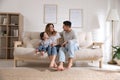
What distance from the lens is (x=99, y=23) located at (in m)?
5.74

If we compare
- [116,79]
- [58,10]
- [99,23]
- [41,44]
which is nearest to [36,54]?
[41,44]

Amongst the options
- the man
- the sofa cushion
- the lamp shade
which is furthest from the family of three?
the lamp shade

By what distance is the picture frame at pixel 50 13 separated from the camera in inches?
223

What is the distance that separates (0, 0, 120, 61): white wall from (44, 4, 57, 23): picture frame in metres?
0.08

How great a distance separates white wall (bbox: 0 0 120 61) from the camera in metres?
5.62

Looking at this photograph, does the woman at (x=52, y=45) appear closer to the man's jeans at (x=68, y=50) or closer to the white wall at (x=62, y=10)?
the man's jeans at (x=68, y=50)

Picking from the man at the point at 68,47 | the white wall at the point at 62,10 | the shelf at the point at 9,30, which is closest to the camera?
the man at the point at 68,47

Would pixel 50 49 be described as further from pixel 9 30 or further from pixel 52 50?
pixel 9 30

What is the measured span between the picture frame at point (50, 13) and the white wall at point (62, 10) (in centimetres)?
8

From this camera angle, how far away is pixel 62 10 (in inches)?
224

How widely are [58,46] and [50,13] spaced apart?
1.84 m

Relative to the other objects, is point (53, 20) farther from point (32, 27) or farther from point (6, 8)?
point (6, 8)

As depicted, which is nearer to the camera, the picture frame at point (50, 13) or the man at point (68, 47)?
the man at point (68, 47)

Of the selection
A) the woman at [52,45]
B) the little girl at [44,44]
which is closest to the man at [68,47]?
the woman at [52,45]
